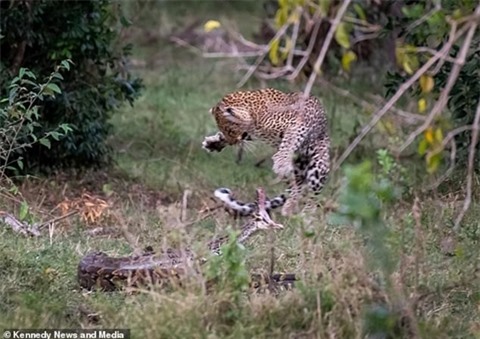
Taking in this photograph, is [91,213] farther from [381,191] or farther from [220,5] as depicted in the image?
[220,5]

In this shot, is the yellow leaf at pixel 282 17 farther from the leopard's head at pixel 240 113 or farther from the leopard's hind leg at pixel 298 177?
the leopard's head at pixel 240 113

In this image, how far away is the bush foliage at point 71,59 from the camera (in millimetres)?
9758

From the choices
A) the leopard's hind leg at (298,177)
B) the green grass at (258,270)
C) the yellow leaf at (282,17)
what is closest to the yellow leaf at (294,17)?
the yellow leaf at (282,17)

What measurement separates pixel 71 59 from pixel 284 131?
224 cm

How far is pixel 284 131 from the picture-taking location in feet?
28.0

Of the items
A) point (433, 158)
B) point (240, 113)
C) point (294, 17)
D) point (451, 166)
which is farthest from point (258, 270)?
point (240, 113)

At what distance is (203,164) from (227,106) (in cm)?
255

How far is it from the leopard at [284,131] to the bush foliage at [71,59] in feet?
5.19

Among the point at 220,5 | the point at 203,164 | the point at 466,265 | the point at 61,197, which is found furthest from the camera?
the point at 220,5

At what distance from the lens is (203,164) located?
1116cm

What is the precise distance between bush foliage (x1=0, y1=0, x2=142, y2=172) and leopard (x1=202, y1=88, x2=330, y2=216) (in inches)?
62.3

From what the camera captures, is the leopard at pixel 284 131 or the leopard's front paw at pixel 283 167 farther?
the leopard at pixel 284 131

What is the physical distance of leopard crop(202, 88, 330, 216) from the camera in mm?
8461

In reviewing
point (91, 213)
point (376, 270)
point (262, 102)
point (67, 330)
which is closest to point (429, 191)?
point (262, 102)
